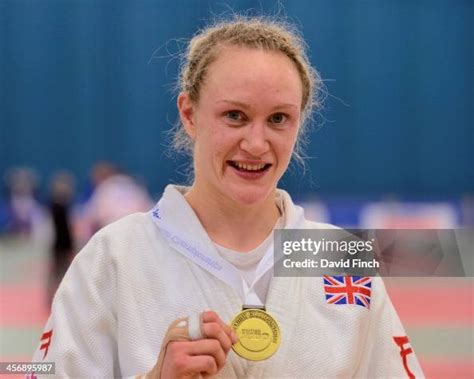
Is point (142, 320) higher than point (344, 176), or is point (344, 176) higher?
point (344, 176)

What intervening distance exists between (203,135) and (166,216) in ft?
0.74

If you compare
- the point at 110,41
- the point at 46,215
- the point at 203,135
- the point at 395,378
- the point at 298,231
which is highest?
the point at 110,41

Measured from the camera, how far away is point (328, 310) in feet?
5.65

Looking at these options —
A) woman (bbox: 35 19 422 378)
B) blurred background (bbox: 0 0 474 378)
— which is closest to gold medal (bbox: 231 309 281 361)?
woman (bbox: 35 19 422 378)

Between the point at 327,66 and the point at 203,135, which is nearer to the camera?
the point at 203,135

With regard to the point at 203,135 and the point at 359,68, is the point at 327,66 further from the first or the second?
the point at 203,135

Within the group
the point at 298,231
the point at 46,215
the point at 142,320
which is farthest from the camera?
the point at 46,215

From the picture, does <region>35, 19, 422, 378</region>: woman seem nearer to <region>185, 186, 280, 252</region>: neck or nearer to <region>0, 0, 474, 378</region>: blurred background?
<region>185, 186, 280, 252</region>: neck

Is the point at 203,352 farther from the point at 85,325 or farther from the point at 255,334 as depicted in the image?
the point at 85,325

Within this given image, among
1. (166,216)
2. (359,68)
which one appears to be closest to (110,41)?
(359,68)

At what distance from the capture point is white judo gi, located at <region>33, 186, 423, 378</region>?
163 centimetres

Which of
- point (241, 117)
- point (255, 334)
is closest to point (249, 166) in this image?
point (241, 117)

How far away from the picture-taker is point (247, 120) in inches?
63.4

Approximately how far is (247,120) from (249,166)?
0.32 ft
